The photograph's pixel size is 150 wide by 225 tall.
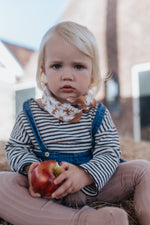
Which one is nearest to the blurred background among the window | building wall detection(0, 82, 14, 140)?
the window

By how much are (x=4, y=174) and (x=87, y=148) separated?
315 mm

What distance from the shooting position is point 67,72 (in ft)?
3.02

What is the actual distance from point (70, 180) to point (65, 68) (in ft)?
1.32

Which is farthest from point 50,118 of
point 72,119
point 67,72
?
point 67,72

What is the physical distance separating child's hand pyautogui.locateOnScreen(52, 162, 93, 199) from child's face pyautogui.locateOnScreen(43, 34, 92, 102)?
0.29 meters

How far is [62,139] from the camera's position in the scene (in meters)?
0.94

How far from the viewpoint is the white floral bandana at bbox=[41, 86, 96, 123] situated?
0.98 metres

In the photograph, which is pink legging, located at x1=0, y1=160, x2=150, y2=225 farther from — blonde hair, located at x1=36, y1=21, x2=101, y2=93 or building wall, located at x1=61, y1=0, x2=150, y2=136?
building wall, located at x1=61, y1=0, x2=150, y2=136

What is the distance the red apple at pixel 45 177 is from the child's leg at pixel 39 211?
4 centimetres

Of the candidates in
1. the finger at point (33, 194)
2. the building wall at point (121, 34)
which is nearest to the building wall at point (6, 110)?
the finger at point (33, 194)

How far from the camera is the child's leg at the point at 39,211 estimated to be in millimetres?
687

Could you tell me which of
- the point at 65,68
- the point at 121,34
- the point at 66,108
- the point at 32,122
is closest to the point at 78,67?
the point at 65,68

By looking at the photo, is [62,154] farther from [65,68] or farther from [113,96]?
[113,96]

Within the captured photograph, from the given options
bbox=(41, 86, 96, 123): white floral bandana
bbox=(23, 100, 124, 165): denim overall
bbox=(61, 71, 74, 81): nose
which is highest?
bbox=(61, 71, 74, 81): nose
